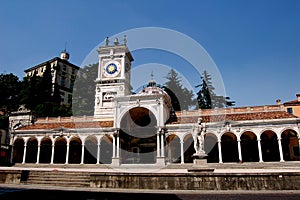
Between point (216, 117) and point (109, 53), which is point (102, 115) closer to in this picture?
point (109, 53)

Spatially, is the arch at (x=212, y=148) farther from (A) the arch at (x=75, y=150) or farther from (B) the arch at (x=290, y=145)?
(A) the arch at (x=75, y=150)

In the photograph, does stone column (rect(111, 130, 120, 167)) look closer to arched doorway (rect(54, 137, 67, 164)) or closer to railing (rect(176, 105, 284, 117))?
arched doorway (rect(54, 137, 67, 164))

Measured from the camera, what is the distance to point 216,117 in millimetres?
31891

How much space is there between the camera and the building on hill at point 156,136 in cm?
2936

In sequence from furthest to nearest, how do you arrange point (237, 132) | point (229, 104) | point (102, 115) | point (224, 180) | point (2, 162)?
point (229, 104), point (102, 115), point (2, 162), point (237, 132), point (224, 180)

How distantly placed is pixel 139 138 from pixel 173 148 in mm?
4775

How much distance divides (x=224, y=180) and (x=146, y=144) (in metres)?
20.9

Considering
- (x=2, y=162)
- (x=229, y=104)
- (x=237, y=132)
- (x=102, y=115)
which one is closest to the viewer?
(x=237, y=132)

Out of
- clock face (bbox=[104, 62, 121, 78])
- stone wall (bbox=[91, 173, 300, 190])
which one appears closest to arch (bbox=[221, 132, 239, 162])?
stone wall (bbox=[91, 173, 300, 190])

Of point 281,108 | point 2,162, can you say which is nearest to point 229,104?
point 281,108

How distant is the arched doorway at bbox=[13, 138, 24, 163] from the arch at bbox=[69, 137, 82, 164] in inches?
279

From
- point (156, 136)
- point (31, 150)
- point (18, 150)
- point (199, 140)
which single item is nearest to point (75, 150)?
point (31, 150)

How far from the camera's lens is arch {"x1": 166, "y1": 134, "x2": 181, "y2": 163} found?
31.2 m

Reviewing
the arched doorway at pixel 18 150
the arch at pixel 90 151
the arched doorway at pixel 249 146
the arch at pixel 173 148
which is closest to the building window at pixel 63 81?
the arched doorway at pixel 18 150
